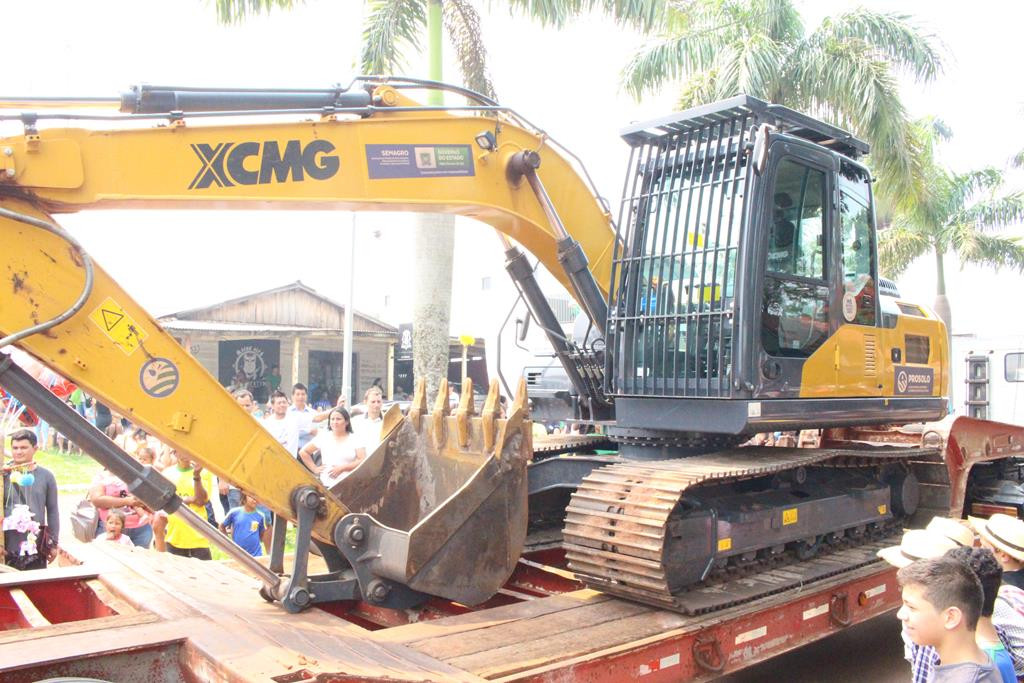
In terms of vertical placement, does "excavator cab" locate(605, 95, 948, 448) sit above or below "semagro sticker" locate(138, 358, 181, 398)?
above

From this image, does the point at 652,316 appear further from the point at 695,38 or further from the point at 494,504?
the point at 695,38

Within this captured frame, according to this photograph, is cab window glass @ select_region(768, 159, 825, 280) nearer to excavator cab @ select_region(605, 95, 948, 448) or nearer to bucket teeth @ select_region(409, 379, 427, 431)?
excavator cab @ select_region(605, 95, 948, 448)

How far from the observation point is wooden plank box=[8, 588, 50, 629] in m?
4.11

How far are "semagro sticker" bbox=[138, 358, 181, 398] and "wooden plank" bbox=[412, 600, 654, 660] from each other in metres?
1.59

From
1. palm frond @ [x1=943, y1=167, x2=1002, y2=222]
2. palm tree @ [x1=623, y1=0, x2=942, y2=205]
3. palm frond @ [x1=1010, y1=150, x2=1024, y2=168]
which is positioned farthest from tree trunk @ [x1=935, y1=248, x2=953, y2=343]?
palm tree @ [x1=623, y1=0, x2=942, y2=205]

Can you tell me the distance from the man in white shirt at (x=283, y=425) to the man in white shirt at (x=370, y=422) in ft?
2.38

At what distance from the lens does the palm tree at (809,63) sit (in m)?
16.8

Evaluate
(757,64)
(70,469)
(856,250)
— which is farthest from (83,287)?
(70,469)

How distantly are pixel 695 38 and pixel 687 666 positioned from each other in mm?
15243

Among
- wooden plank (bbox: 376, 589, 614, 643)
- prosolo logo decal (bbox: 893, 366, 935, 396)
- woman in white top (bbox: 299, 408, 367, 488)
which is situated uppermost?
prosolo logo decal (bbox: 893, 366, 935, 396)

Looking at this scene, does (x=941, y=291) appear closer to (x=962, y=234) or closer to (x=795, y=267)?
(x=962, y=234)

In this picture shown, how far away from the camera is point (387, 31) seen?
542 inches

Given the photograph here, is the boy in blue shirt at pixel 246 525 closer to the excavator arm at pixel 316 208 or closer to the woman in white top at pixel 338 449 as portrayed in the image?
the woman in white top at pixel 338 449

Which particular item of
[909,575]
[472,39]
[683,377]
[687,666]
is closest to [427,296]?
[472,39]
